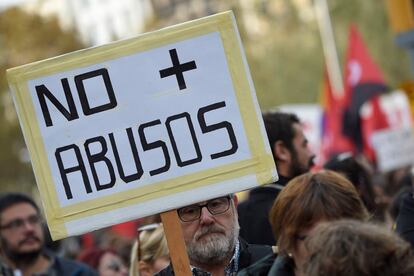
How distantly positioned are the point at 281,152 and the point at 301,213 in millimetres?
2143

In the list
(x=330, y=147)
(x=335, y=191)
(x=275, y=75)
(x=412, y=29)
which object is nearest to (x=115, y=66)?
(x=335, y=191)

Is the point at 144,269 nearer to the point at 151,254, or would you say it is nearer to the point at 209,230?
the point at 151,254

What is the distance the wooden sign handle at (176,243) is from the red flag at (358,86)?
1215 centimetres

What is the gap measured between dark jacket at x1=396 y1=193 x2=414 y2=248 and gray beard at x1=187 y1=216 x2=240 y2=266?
2.39 feet

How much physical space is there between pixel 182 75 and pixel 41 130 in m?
0.57

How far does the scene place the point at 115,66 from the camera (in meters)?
5.05

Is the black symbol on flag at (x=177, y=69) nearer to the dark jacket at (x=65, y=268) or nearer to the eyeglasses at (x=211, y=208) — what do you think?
the eyeglasses at (x=211, y=208)

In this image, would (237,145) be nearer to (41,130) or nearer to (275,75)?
(41,130)

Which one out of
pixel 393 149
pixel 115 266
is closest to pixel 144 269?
pixel 115 266

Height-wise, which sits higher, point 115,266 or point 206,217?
point 206,217

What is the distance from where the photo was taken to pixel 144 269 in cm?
706

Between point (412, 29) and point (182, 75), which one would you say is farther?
point (412, 29)

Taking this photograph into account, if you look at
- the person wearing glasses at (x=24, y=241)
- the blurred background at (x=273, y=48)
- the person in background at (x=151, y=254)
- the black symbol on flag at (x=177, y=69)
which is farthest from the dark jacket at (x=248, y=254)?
the blurred background at (x=273, y=48)

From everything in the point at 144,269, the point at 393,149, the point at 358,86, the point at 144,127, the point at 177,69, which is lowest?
the point at 393,149
